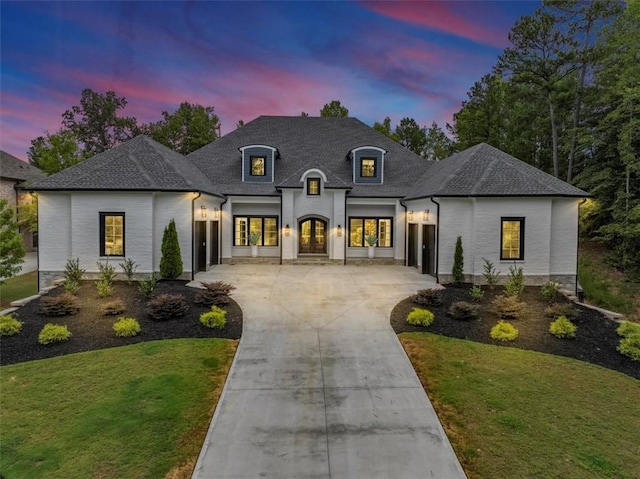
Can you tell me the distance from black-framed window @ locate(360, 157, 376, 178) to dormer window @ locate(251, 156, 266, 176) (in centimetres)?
556

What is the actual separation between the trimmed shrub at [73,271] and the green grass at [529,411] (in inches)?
457

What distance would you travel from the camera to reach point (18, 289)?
1616 centimetres

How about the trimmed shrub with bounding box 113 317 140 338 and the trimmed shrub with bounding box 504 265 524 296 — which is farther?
the trimmed shrub with bounding box 504 265 524 296

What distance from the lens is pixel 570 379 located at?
680cm

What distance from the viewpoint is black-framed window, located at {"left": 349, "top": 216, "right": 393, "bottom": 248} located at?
19547 millimetres

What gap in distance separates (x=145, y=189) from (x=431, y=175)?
13.7 m

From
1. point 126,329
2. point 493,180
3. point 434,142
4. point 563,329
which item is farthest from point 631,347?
point 434,142

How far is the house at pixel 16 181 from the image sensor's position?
24406 mm

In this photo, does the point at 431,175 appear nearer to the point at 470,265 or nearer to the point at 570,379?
the point at 470,265

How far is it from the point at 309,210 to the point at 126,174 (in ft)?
28.3

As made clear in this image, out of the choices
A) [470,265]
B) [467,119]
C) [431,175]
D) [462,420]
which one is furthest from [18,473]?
[467,119]

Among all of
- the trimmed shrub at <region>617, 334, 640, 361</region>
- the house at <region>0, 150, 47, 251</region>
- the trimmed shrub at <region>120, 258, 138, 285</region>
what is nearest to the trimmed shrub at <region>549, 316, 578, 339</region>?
the trimmed shrub at <region>617, 334, 640, 361</region>

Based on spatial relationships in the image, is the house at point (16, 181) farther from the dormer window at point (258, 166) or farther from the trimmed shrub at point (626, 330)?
the trimmed shrub at point (626, 330)

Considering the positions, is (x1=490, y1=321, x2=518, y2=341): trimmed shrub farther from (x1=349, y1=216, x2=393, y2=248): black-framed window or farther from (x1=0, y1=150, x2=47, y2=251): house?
(x1=0, y1=150, x2=47, y2=251): house
